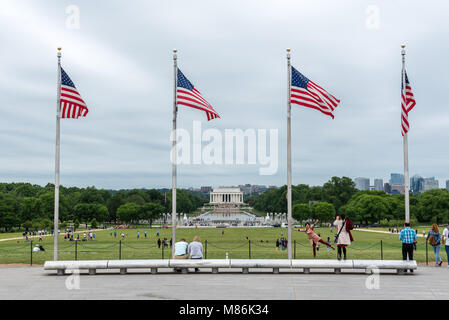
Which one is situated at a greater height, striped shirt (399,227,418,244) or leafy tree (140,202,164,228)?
striped shirt (399,227,418,244)

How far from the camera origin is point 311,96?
2120 cm

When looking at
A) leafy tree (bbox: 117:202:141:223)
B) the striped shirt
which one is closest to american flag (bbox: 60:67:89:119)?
the striped shirt

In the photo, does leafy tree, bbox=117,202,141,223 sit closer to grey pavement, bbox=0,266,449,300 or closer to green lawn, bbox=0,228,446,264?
green lawn, bbox=0,228,446,264

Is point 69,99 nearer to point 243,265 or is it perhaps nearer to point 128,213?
point 243,265

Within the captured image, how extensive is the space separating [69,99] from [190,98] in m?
5.56

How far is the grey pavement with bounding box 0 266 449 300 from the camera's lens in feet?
47.5

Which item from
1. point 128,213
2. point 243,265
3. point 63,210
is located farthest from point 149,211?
point 243,265

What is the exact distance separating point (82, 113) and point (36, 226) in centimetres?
6513

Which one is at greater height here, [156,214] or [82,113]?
[82,113]

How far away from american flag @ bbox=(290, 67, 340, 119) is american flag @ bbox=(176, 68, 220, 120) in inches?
147
